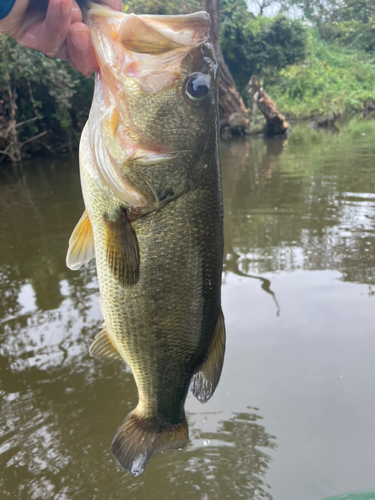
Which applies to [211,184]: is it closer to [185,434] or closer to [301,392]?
[185,434]

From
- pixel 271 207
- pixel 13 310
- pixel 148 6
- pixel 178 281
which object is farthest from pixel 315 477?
pixel 148 6

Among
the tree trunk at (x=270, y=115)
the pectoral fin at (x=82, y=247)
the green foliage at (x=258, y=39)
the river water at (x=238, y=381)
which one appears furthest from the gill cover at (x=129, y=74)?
the green foliage at (x=258, y=39)

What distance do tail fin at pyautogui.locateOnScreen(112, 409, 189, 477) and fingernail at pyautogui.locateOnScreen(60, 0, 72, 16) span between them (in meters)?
1.41

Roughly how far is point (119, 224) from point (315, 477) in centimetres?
167

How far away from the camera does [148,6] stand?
15977 millimetres

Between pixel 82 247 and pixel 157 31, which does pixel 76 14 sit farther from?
pixel 82 247

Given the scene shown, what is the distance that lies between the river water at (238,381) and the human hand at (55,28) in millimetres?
1924

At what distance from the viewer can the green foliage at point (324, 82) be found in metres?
23.5

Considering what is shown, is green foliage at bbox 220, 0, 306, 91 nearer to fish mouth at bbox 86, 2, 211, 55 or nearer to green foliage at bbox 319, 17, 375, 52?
green foliage at bbox 319, 17, 375, 52

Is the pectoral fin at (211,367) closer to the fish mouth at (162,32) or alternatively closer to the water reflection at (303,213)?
the fish mouth at (162,32)

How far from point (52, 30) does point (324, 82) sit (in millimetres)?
28036

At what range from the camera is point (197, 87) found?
1286 millimetres

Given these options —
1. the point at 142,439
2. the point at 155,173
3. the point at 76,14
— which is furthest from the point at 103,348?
the point at 76,14

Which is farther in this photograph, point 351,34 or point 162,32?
point 351,34
